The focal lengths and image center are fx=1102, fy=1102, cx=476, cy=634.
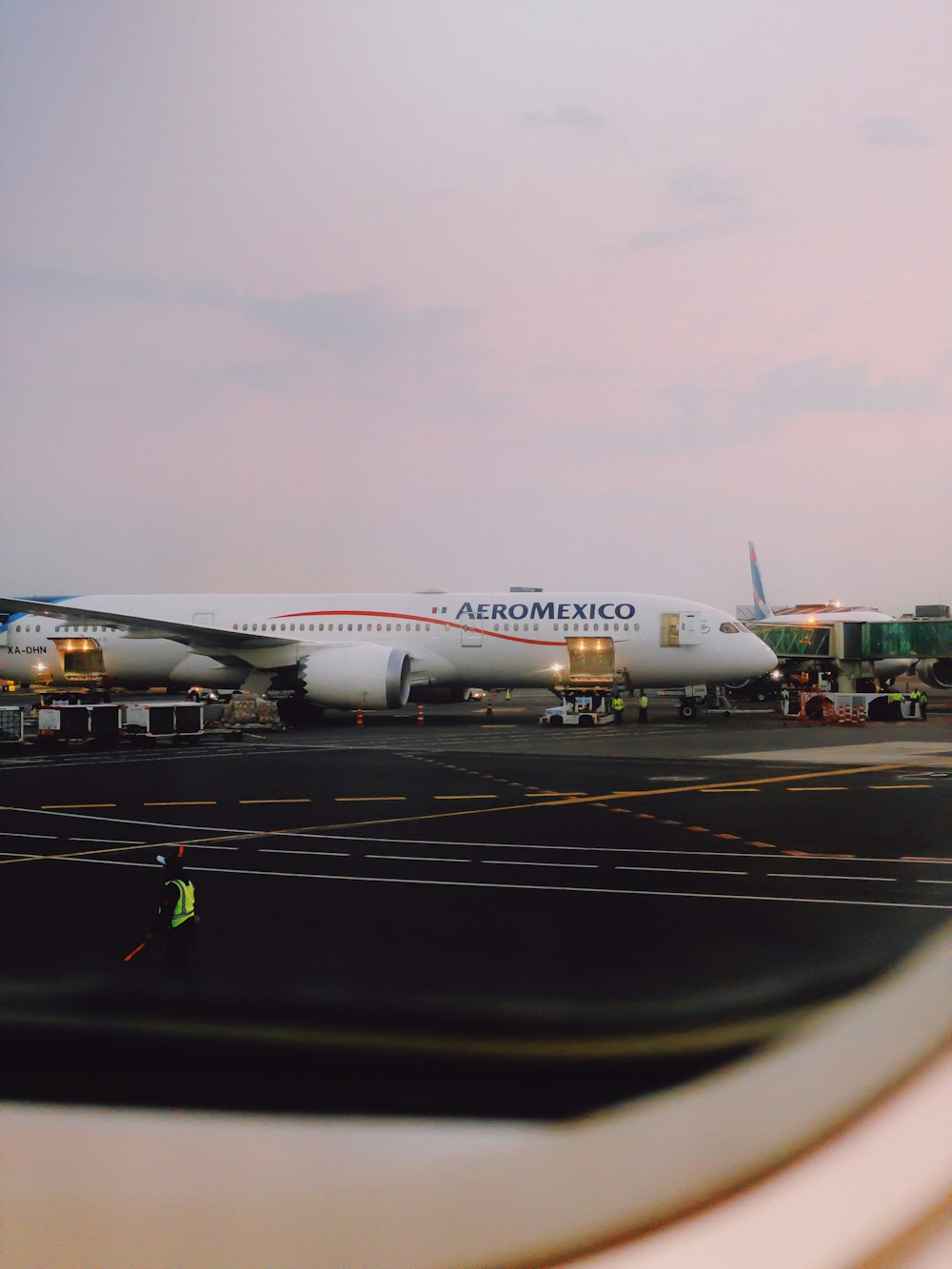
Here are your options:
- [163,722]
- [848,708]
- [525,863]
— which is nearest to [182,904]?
[525,863]

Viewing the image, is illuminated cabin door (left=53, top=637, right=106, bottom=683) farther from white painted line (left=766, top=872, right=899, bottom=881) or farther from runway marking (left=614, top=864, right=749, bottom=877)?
white painted line (left=766, top=872, right=899, bottom=881)

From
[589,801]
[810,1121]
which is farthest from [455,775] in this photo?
[810,1121]

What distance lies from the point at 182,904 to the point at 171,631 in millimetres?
31894

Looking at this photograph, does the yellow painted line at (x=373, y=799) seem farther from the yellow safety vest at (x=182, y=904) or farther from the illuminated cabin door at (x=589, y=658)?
the illuminated cabin door at (x=589, y=658)

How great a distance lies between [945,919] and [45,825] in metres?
13.1

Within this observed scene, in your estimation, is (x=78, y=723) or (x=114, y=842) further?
(x=78, y=723)

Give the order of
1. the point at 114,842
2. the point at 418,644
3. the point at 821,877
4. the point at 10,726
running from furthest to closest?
1. the point at 418,644
2. the point at 10,726
3. the point at 114,842
4. the point at 821,877

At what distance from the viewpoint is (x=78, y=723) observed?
3173 cm

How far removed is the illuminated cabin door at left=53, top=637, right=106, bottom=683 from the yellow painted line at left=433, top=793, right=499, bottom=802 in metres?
26.6

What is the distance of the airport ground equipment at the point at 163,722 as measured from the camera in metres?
32.2

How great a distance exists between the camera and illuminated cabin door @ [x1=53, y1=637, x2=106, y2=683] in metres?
43.3

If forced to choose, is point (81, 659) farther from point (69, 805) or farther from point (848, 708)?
point (848, 708)

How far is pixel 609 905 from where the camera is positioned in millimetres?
11477

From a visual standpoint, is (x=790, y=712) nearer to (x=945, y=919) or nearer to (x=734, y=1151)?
(x=945, y=919)
